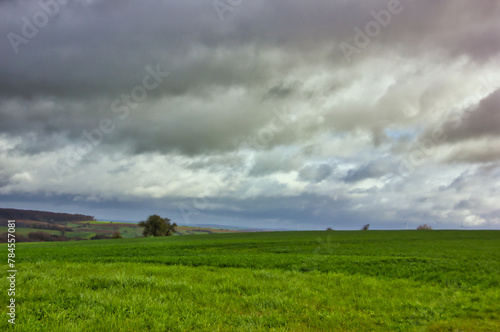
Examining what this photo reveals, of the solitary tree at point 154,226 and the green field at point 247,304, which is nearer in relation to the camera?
the green field at point 247,304

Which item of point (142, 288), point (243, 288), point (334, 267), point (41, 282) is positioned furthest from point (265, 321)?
point (334, 267)

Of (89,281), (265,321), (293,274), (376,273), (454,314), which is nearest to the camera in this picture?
(265,321)

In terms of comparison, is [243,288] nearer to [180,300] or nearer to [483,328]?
[180,300]

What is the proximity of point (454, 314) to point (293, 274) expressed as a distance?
7.83 meters

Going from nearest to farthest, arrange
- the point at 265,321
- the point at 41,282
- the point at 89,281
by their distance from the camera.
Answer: the point at 265,321, the point at 41,282, the point at 89,281

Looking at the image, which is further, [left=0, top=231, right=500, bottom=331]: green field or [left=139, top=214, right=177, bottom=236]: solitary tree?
[left=139, top=214, right=177, bottom=236]: solitary tree

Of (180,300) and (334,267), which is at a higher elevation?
(180,300)

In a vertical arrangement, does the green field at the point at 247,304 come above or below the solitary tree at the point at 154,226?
above

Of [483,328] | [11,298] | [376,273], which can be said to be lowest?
[376,273]

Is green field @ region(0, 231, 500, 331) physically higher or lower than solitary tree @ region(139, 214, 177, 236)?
higher

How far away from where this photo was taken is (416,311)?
34.1 ft

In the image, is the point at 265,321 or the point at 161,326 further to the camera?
the point at 265,321

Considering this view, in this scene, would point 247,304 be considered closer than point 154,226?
Yes

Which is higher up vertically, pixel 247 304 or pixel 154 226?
pixel 247 304
